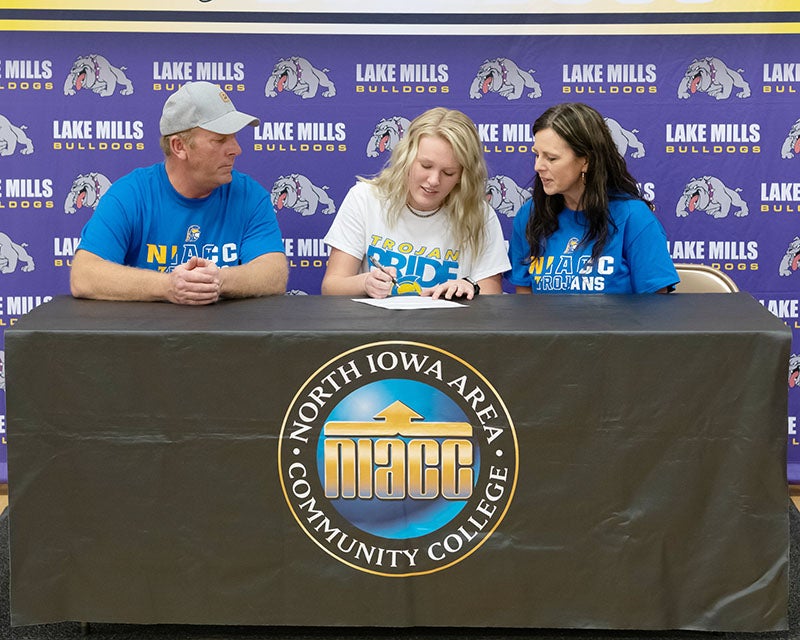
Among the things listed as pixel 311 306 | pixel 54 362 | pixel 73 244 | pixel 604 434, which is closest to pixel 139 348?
pixel 54 362

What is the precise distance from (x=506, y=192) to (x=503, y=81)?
0.37 metres

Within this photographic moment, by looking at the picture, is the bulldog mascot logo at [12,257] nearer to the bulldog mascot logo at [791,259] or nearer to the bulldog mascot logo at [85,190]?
the bulldog mascot logo at [85,190]

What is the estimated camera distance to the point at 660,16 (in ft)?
10.2

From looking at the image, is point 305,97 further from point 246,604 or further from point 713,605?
point 713,605

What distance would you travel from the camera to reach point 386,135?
127 inches

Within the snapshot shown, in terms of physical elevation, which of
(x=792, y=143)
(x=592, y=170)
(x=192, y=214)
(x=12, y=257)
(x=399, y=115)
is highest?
(x=399, y=115)

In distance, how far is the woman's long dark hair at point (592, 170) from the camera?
249 cm

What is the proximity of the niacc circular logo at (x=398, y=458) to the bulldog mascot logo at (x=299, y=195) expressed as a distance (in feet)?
4.85

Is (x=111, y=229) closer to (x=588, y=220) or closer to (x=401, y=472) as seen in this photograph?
(x=401, y=472)

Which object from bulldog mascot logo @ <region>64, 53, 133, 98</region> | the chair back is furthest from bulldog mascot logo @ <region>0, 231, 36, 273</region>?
the chair back

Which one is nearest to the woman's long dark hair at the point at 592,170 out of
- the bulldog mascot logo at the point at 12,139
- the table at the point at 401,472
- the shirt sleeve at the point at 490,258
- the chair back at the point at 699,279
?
the shirt sleeve at the point at 490,258

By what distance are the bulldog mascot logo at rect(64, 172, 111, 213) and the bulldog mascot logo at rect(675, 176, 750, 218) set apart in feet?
6.35

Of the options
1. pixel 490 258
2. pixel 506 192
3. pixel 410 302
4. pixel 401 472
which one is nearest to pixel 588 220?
pixel 490 258

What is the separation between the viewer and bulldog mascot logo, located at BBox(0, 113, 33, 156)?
3.18m
